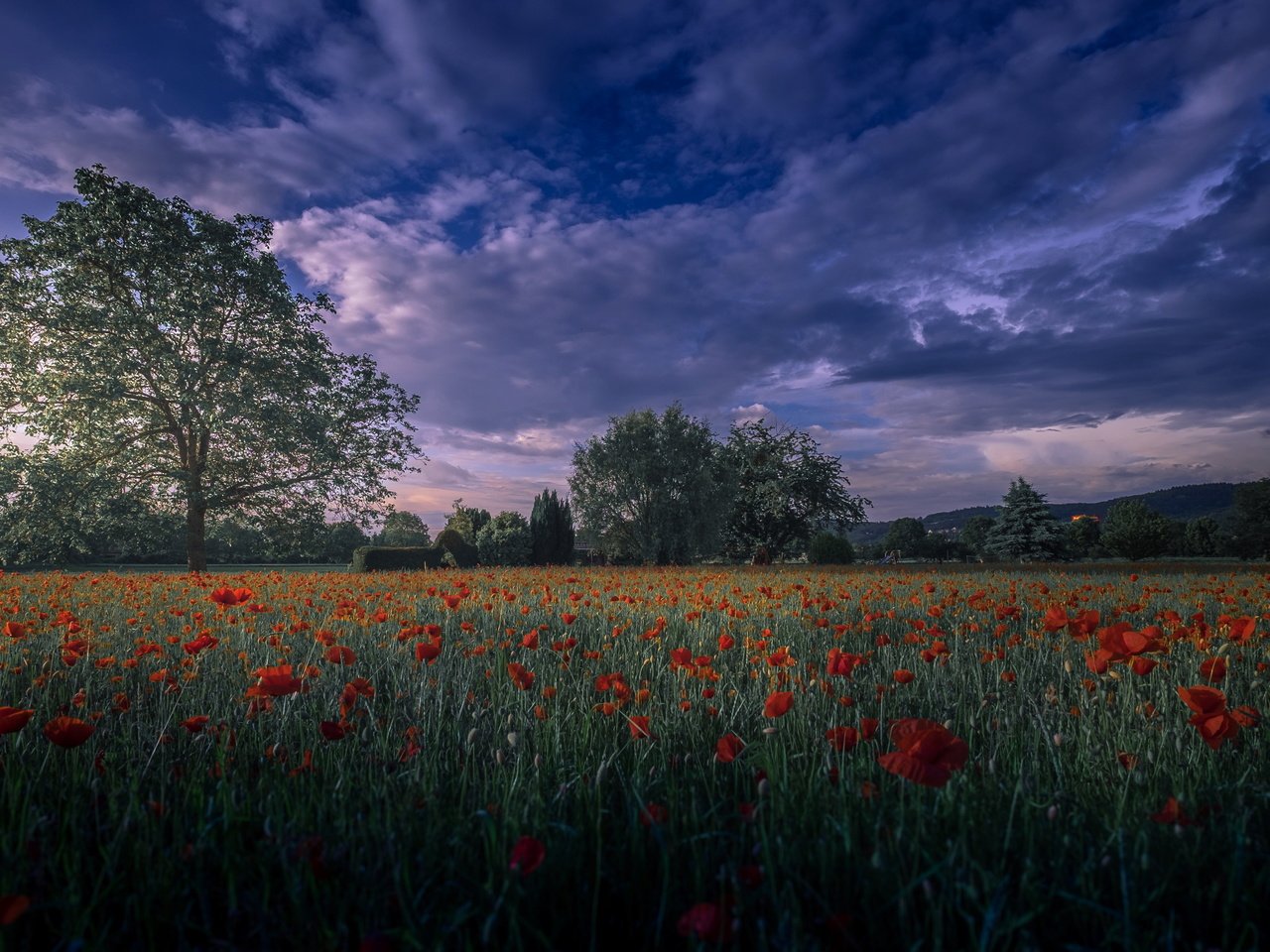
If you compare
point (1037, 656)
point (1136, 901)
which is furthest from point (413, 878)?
point (1037, 656)

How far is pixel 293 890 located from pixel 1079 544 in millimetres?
78539

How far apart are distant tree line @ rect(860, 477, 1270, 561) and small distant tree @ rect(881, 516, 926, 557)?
1518 centimetres

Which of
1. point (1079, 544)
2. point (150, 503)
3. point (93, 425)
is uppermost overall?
point (93, 425)

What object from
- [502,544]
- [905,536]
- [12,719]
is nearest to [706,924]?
[12,719]

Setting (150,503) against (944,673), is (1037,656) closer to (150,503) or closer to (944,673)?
(944,673)

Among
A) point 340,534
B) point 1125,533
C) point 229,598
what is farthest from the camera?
point 1125,533

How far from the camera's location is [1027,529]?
4178 cm

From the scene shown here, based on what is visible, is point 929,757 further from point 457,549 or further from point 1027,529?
point 1027,529

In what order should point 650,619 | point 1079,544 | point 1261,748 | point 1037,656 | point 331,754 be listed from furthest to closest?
point 1079,544
point 650,619
point 1037,656
point 1261,748
point 331,754

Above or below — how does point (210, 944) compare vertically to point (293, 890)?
below

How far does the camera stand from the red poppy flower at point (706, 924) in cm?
110

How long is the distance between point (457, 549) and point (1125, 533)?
4027 centimetres

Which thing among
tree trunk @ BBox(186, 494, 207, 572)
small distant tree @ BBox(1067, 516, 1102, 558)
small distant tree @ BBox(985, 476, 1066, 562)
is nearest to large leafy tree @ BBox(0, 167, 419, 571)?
tree trunk @ BBox(186, 494, 207, 572)

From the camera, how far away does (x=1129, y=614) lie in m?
6.54
